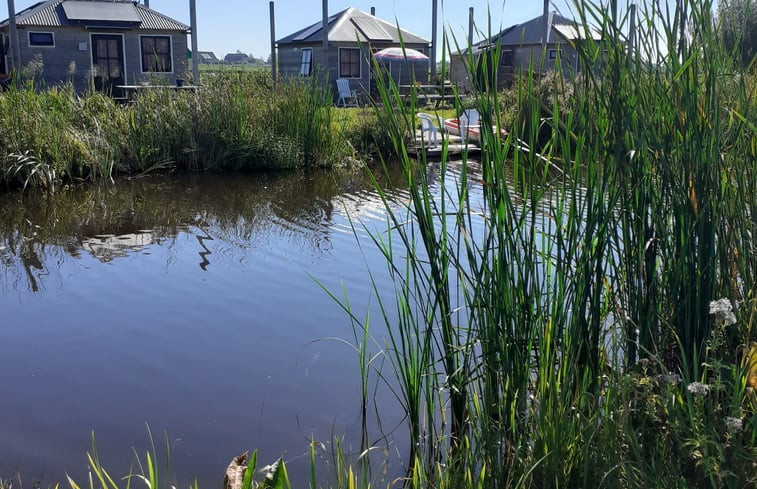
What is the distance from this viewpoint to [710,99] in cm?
181

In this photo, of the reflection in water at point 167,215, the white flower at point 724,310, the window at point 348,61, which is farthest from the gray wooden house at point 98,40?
the white flower at point 724,310

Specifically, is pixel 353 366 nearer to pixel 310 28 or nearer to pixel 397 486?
pixel 397 486

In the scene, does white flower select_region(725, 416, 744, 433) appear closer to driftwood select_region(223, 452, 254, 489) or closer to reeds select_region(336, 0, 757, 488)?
reeds select_region(336, 0, 757, 488)

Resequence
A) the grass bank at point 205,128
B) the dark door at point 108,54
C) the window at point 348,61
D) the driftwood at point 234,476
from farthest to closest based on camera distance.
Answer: the window at point 348,61 → the dark door at point 108,54 → the grass bank at point 205,128 → the driftwood at point 234,476

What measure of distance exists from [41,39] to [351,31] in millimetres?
8323

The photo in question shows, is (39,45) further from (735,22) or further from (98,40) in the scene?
(735,22)

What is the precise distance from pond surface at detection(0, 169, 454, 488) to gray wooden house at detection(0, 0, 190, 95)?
1480 cm

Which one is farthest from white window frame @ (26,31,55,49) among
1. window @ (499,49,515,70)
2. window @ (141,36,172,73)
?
window @ (499,49,515,70)

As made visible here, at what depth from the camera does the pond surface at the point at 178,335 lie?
2.88 metres

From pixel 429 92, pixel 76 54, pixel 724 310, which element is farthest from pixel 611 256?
pixel 76 54

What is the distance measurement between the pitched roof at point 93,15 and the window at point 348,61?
14.1ft

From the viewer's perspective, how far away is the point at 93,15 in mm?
20594

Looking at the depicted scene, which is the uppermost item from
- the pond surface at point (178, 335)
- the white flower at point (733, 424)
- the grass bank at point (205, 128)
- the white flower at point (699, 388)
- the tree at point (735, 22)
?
the tree at point (735, 22)

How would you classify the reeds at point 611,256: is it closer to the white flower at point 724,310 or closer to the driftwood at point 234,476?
the white flower at point 724,310
